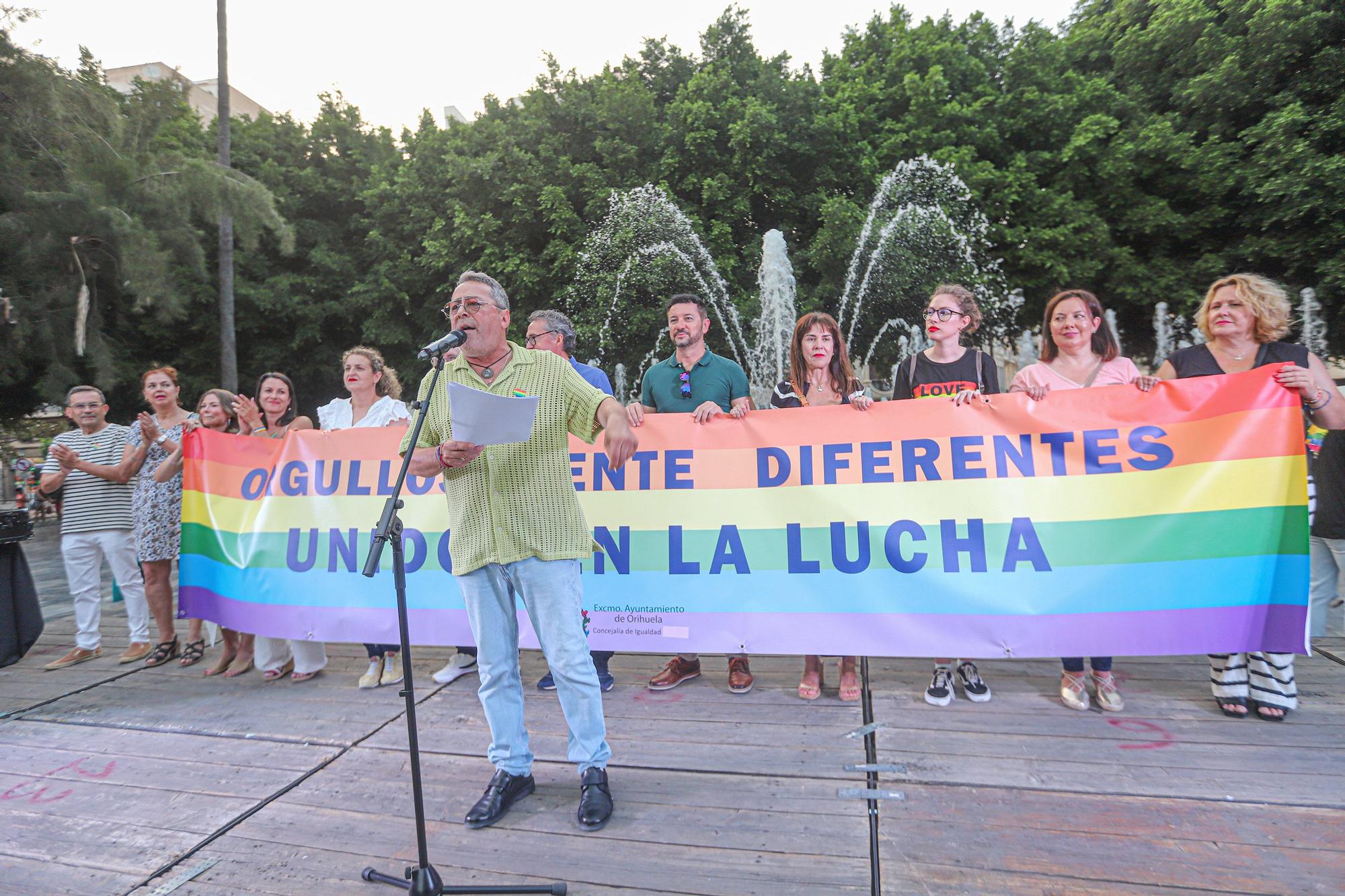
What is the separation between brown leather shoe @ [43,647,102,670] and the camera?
16.4ft

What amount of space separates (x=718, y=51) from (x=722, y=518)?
1779cm

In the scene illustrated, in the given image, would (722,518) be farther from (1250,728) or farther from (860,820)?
(1250,728)

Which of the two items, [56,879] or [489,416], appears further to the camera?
[56,879]

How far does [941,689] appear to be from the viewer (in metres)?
3.70

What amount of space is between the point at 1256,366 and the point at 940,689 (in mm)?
2103

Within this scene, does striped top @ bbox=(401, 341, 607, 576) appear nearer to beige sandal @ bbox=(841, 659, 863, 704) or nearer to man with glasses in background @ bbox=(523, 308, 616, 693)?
man with glasses in background @ bbox=(523, 308, 616, 693)

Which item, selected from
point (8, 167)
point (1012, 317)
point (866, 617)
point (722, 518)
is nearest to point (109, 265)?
point (8, 167)

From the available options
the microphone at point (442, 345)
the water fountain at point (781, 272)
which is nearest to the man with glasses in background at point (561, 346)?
the microphone at point (442, 345)

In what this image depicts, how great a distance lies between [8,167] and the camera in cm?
1009

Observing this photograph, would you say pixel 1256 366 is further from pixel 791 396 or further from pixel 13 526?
pixel 13 526

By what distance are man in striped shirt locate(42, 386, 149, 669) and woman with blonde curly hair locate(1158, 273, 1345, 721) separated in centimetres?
619

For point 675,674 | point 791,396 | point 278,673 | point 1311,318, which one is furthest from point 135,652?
point 1311,318

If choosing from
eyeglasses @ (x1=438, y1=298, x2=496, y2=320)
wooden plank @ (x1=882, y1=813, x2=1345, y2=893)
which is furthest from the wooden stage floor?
eyeglasses @ (x1=438, y1=298, x2=496, y2=320)

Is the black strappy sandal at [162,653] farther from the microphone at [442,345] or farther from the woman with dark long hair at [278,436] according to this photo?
the microphone at [442,345]
